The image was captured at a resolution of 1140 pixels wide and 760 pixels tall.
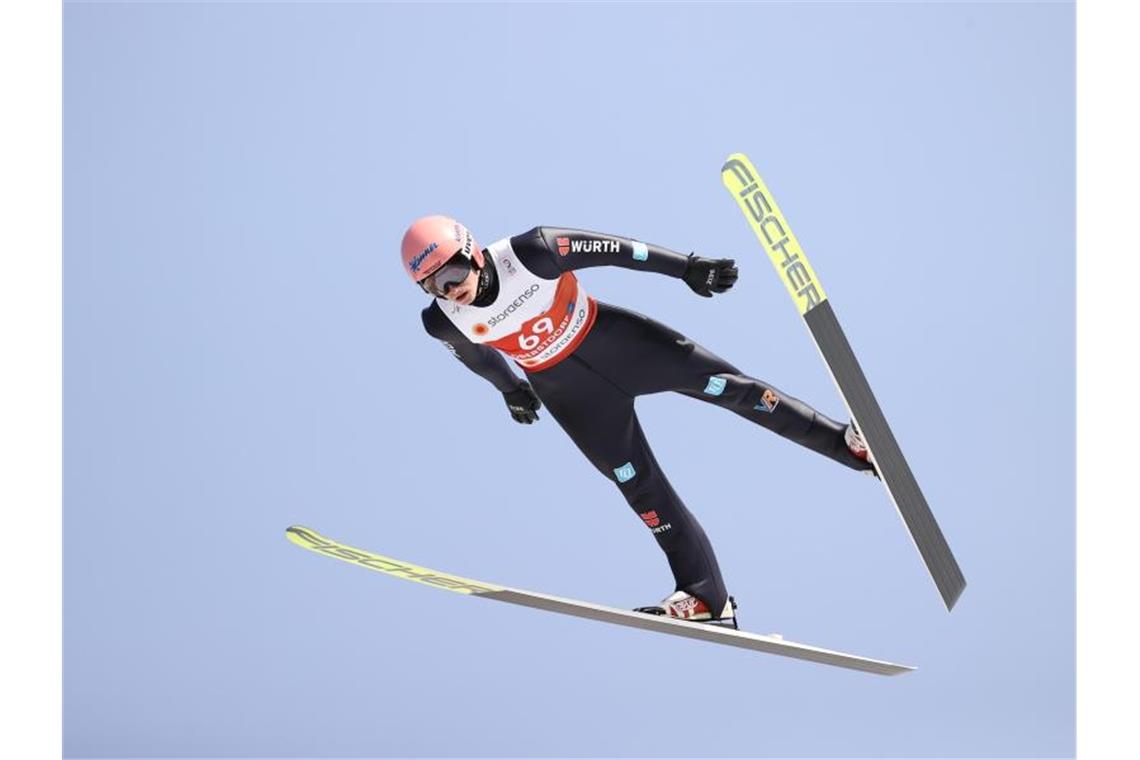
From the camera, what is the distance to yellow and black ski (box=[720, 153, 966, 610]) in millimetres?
4969

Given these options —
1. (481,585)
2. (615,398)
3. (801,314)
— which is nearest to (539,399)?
(615,398)

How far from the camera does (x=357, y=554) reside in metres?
5.58

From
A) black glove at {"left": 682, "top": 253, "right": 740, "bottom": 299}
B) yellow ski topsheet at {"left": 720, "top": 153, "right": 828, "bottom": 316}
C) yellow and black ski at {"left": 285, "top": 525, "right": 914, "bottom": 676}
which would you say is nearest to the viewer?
yellow ski topsheet at {"left": 720, "top": 153, "right": 828, "bottom": 316}

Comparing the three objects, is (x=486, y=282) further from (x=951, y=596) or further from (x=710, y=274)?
(x=951, y=596)

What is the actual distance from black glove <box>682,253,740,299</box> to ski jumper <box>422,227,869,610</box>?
5 centimetres

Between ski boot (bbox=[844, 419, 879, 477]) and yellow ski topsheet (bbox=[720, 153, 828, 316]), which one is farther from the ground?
yellow ski topsheet (bbox=[720, 153, 828, 316])

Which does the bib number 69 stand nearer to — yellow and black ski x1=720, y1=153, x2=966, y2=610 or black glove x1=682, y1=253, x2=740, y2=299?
black glove x1=682, y1=253, x2=740, y2=299

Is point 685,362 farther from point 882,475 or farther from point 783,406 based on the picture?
point 882,475

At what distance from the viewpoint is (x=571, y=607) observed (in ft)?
17.8

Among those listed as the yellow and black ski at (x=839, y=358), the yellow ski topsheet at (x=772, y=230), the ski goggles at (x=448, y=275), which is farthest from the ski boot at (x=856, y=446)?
the ski goggles at (x=448, y=275)

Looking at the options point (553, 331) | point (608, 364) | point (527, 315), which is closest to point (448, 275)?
point (527, 315)

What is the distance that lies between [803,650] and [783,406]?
85 cm

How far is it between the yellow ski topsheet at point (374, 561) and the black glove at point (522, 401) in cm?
65

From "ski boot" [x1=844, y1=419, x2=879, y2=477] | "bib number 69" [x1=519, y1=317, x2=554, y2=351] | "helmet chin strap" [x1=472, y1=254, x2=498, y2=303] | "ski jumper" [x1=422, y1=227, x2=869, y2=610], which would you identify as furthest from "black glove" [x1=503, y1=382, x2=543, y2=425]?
"ski boot" [x1=844, y1=419, x2=879, y2=477]
